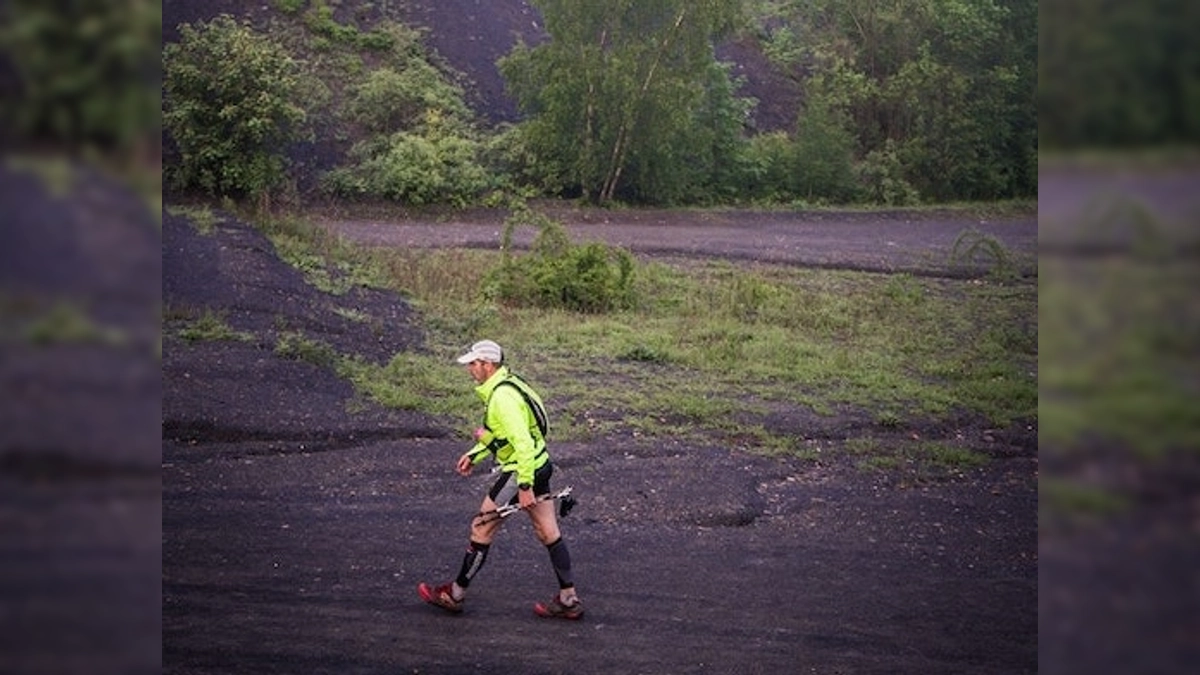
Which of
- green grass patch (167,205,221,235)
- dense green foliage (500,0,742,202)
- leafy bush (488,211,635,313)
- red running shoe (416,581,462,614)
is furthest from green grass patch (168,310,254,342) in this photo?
red running shoe (416,581,462,614)

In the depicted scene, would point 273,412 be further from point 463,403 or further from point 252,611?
point 252,611

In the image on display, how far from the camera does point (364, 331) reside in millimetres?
10531

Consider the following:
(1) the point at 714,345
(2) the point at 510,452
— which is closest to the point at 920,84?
(1) the point at 714,345

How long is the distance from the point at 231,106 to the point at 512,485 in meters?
4.23

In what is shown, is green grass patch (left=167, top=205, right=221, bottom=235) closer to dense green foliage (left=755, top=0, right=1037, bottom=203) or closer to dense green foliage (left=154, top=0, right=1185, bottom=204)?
dense green foliage (left=154, top=0, right=1185, bottom=204)

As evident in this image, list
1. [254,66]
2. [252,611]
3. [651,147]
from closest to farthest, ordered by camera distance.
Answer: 1. [252,611]
2. [254,66]
3. [651,147]

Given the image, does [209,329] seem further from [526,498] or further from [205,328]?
[526,498]

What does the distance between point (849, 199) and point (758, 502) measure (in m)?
3.06

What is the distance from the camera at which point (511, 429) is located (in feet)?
21.9
